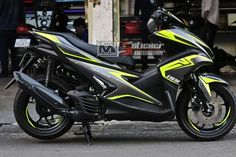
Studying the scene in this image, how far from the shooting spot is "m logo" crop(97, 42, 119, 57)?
6.62m

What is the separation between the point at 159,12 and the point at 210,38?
415cm

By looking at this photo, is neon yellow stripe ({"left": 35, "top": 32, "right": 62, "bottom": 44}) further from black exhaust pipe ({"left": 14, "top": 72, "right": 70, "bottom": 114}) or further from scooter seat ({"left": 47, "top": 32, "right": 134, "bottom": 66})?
black exhaust pipe ({"left": 14, "top": 72, "right": 70, "bottom": 114})

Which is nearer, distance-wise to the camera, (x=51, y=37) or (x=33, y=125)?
(x=51, y=37)

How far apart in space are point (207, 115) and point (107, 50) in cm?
142

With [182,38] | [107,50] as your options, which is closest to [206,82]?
[182,38]

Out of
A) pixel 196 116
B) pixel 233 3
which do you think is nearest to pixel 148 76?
pixel 196 116

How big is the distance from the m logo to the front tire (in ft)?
3.07

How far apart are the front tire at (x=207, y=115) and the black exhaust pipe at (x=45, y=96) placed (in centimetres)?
138

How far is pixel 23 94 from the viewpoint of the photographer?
22.3 feet

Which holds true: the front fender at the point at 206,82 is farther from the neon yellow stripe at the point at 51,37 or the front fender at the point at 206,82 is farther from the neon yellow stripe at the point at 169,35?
the neon yellow stripe at the point at 51,37

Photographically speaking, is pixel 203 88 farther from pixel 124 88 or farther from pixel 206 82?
pixel 124 88

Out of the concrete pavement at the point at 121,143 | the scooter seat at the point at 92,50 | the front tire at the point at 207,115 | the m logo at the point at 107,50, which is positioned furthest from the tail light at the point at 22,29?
the front tire at the point at 207,115

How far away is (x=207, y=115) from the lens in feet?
22.1

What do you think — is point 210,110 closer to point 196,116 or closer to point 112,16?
point 196,116
